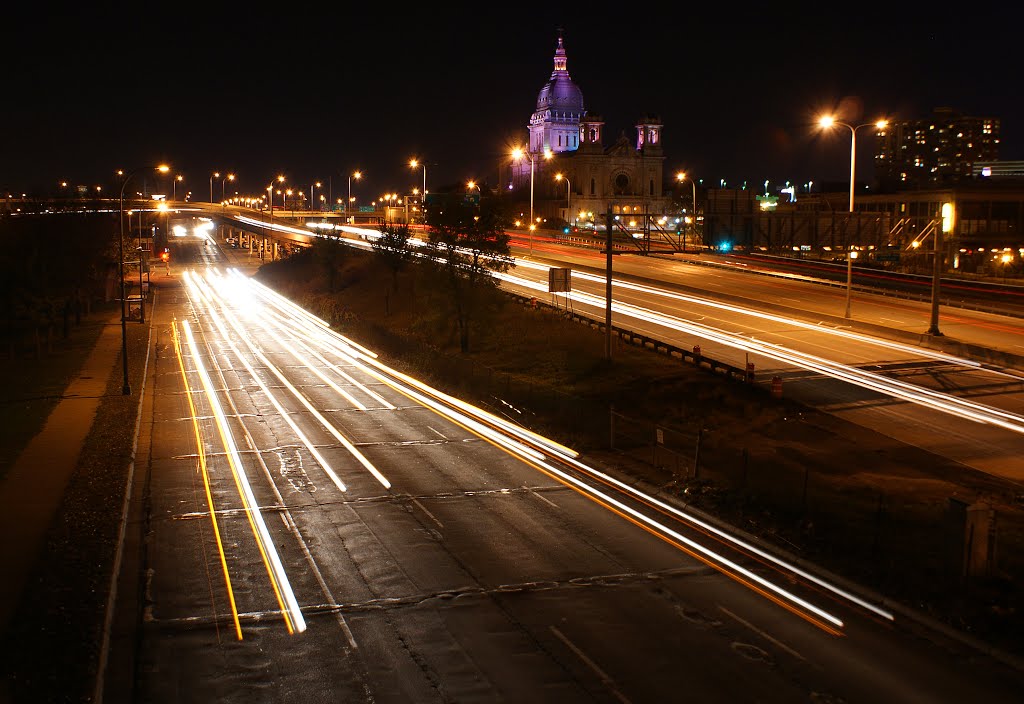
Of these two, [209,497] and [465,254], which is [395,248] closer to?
[465,254]

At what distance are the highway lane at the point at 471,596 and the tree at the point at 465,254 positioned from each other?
901 inches

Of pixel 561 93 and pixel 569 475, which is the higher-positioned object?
pixel 561 93

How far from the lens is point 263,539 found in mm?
18141

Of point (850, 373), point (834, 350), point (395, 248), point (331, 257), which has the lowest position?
point (850, 373)

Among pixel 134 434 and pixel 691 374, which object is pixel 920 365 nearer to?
pixel 691 374

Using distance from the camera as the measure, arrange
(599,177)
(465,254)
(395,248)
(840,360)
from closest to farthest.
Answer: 1. (840,360)
2. (465,254)
3. (395,248)
4. (599,177)

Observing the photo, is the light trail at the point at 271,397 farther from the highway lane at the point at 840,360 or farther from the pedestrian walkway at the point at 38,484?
the highway lane at the point at 840,360

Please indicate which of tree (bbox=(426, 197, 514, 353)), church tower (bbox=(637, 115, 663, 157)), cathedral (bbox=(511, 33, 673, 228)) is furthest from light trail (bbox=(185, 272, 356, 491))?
church tower (bbox=(637, 115, 663, 157))

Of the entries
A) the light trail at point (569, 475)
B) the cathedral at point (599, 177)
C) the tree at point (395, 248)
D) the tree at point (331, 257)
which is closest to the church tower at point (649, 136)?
the cathedral at point (599, 177)

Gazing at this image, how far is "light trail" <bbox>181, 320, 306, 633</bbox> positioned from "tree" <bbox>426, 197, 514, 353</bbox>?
18356 millimetres

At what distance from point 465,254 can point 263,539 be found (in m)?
34.1

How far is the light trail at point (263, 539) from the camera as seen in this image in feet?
47.3

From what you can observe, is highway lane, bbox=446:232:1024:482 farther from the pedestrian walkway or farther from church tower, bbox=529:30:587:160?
church tower, bbox=529:30:587:160

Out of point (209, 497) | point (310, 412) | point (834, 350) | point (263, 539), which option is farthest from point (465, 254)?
point (263, 539)
